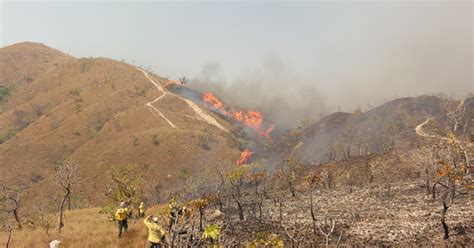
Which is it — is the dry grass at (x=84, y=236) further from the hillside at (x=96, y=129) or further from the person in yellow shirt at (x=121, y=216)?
the hillside at (x=96, y=129)

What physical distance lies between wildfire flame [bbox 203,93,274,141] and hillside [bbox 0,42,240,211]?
53.7 feet

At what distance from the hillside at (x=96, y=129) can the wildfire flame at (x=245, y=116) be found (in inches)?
644

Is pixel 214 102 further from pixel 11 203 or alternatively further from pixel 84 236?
pixel 84 236

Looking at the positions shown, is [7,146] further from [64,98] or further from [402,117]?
[402,117]

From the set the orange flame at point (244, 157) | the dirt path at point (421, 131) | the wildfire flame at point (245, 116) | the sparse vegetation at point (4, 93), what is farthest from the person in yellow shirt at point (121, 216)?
the sparse vegetation at point (4, 93)

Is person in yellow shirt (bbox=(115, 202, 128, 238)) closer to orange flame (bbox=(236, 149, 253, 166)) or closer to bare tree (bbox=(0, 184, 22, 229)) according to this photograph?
bare tree (bbox=(0, 184, 22, 229))

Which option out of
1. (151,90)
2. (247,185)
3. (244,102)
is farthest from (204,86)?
(247,185)

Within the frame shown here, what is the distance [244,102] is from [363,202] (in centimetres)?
14380

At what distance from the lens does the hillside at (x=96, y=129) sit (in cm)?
8706

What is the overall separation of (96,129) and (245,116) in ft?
199

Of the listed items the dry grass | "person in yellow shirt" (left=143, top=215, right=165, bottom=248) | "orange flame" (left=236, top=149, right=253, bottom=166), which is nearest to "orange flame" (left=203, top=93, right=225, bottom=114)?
"orange flame" (left=236, top=149, right=253, bottom=166)

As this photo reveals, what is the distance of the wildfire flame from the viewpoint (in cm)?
14300

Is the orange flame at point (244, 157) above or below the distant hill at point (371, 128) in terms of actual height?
below

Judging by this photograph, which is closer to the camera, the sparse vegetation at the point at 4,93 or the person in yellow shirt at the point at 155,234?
the person in yellow shirt at the point at 155,234
